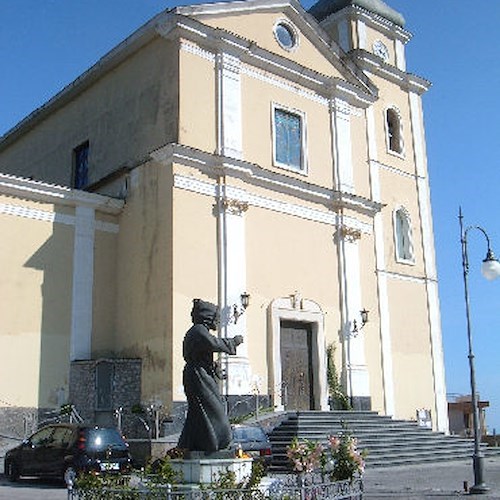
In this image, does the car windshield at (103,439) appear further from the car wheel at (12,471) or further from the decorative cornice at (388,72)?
the decorative cornice at (388,72)

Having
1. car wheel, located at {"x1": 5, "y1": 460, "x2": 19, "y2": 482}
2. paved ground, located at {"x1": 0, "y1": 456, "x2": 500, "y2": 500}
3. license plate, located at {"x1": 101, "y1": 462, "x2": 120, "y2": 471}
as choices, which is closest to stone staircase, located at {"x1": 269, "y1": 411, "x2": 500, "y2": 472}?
paved ground, located at {"x1": 0, "y1": 456, "x2": 500, "y2": 500}

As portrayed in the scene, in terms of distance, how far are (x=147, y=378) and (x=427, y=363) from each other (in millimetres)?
12290

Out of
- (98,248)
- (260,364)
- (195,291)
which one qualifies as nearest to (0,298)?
(98,248)

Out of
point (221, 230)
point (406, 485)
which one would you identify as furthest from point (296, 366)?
point (406, 485)

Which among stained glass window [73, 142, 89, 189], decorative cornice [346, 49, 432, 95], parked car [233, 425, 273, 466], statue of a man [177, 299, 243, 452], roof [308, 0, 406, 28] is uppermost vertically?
roof [308, 0, 406, 28]

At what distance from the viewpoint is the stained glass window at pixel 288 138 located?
2489 cm

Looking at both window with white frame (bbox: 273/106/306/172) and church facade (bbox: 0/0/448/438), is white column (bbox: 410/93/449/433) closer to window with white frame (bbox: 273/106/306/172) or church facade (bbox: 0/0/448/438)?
church facade (bbox: 0/0/448/438)

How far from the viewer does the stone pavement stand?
1395 centimetres

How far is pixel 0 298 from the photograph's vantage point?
66.2ft

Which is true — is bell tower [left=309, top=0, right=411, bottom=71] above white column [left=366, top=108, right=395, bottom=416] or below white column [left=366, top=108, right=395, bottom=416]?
above

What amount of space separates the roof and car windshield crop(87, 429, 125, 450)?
21.3m

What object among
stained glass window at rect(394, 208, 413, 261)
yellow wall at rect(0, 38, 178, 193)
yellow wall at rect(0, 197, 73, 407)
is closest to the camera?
yellow wall at rect(0, 197, 73, 407)

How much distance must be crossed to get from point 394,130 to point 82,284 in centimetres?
1526

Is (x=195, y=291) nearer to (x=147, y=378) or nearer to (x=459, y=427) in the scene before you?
(x=147, y=378)
